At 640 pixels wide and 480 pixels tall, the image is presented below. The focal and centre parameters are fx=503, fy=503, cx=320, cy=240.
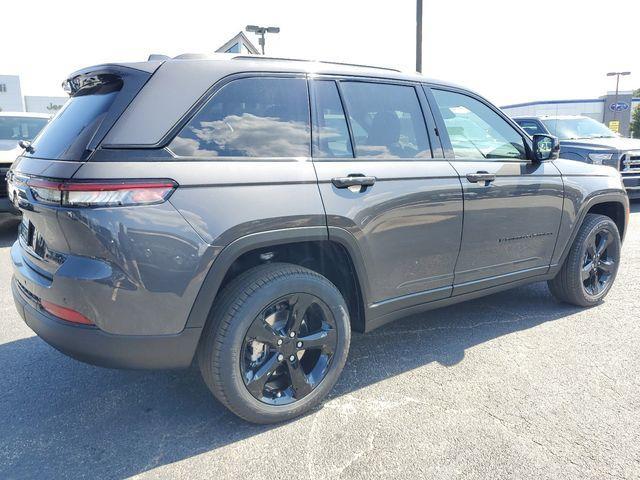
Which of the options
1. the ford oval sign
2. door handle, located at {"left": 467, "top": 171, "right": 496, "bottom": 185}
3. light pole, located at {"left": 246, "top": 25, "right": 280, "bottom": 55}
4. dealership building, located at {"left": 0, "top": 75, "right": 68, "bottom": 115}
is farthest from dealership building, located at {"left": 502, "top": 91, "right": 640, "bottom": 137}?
dealership building, located at {"left": 0, "top": 75, "right": 68, "bottom": 115}

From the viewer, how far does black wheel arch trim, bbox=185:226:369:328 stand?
2.33m

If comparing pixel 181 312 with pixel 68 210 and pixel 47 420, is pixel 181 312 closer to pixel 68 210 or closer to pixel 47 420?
pixel 68 210

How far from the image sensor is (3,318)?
13.5 ft

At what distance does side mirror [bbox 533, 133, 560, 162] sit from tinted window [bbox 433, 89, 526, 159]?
0.09 m

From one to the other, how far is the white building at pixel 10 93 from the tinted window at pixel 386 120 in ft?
266

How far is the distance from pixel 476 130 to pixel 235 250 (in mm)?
2119

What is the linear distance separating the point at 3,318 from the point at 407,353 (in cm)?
326

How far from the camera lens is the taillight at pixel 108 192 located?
2.11 metres

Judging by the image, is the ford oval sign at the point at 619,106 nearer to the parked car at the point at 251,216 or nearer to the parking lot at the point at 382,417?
the parking lot at the point at 382,417

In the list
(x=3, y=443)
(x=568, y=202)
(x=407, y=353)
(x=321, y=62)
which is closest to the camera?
(x=3, y=443)

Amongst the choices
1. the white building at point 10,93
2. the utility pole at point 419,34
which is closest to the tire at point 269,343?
the utility pole at point 419,34

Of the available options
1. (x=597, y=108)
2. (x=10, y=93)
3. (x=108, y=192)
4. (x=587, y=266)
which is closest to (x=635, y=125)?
(x=597, y=108)

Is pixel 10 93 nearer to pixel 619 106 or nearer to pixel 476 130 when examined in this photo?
pixel 619 106

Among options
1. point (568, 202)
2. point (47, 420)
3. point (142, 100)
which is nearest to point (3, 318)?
point (47, 420)
